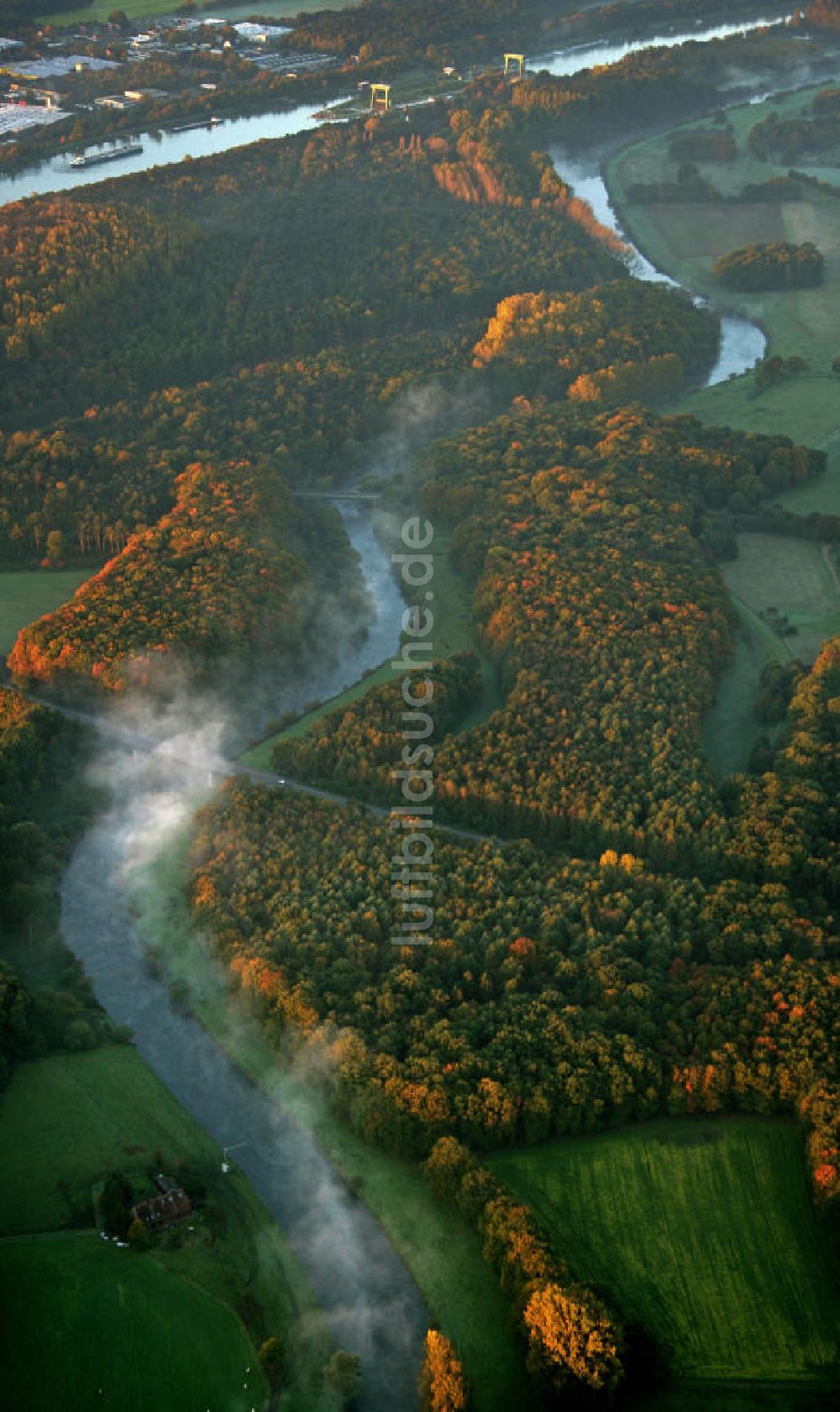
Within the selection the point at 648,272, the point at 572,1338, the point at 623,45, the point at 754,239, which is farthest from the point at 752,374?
the point at 623,45

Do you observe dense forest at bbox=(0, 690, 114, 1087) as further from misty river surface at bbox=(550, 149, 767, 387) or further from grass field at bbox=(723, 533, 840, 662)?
misty river surface at bbox=(550, 149, 767, 387)

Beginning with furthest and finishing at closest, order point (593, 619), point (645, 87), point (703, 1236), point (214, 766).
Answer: point (645, 87) → point (593, 619) → point (214, 766) → point (703, 1236)

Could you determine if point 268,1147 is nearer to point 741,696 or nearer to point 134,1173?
point 134,1173

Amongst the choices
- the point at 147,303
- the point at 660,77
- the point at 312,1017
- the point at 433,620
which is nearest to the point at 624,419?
the point at 433,620

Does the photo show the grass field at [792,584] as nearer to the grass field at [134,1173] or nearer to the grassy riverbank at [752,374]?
the grassy riverbank at [752,374]

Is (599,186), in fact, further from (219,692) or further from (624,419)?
(219,692)

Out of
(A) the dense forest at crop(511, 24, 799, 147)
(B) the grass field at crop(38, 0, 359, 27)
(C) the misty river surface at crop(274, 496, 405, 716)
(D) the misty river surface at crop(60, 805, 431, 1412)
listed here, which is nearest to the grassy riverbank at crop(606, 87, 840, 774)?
(A) the dense forest at crop(511, 24, 799, 147)
